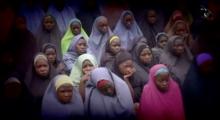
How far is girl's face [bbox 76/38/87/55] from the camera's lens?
16.0 ft

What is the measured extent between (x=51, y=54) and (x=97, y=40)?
2.02ft

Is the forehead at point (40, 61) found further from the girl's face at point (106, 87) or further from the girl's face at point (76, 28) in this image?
the girl's face at point (76, 28)

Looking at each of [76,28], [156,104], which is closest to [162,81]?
[156,104]

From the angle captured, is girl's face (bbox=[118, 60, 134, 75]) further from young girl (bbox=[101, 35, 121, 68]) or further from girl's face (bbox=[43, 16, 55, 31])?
girl's face (bbox=[43, 16, 55, 31])

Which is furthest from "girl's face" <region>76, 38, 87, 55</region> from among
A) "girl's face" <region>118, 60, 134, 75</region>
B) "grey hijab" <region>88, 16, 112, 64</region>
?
"girl's face" <region>118, 60, 134, 75</region>

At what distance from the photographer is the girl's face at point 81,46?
488 centimetres

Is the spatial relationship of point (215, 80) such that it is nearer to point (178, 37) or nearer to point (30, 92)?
point (178, 37)

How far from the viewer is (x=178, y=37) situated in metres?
4.89

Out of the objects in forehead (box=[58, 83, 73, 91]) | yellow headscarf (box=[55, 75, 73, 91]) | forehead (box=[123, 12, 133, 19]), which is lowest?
forehead (box=[58, 83, 73, 91])

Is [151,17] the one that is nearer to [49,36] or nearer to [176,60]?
[176,60]

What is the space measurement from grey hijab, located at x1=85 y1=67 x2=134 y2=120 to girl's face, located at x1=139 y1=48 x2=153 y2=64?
493 mm

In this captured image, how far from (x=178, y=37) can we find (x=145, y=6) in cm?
89

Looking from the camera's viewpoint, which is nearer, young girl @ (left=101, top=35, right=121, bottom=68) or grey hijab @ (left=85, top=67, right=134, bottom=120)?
grey hijab @ (left=85, top=67, right=134, bottom=120)

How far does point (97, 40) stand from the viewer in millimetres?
5168
